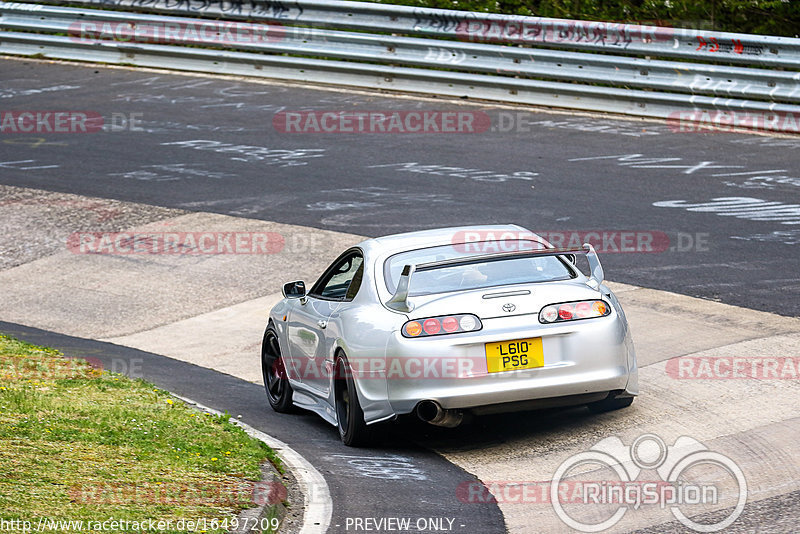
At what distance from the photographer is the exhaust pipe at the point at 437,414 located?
303 inches

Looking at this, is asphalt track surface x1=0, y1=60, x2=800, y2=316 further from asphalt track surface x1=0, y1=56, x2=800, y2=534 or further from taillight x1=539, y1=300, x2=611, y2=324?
taillight x1=539, y1=300, x2=611, y2=324

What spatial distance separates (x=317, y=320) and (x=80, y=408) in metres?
1.81

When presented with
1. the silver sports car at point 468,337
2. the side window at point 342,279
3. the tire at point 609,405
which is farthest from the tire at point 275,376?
the tire at point 609,405

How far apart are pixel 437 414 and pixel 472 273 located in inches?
41.5

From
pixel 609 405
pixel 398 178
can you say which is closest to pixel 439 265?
pixel 609 405

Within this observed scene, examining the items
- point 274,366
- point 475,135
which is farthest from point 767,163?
point 274,366

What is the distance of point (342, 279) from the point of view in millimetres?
9141

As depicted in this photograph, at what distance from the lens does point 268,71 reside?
23.9 meters

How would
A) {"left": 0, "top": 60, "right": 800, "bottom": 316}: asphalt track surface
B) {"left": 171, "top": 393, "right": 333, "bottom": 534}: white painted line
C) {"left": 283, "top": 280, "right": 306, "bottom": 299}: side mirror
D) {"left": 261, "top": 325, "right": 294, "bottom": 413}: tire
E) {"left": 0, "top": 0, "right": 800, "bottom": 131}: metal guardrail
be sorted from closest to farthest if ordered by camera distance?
{"left": 171, "top": 393, "right": 333, "bottom": 534}: white painted line < {"left": 283, "top": 280, "right": 306, "bottom": 299}: side mirror < {"left": 261, "top": 325, "right": 294, "bottom": 413}: tire < {"left": 0, "top": 60, "right": 800, "bottom": 316}: asphalt track surface < {"left": 0, "top": 0, "right": 800, "bottom": 131}: metal guardrail

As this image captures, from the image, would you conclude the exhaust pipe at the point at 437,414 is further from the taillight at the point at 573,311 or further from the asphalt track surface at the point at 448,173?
the asphalt track surface at the point at 448,173

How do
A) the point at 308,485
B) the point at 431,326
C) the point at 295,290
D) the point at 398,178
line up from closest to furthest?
the point at 308,485, the point at 431,326, the point at 295,290, the point at 398,178

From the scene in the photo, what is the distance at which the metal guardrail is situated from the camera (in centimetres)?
1825

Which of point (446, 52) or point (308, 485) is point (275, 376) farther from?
point (446, 52)

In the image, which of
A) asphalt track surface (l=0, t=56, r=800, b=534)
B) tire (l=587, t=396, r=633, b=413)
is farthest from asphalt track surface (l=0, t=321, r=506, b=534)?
tire (l=587, t=396, r=633, b=413)
